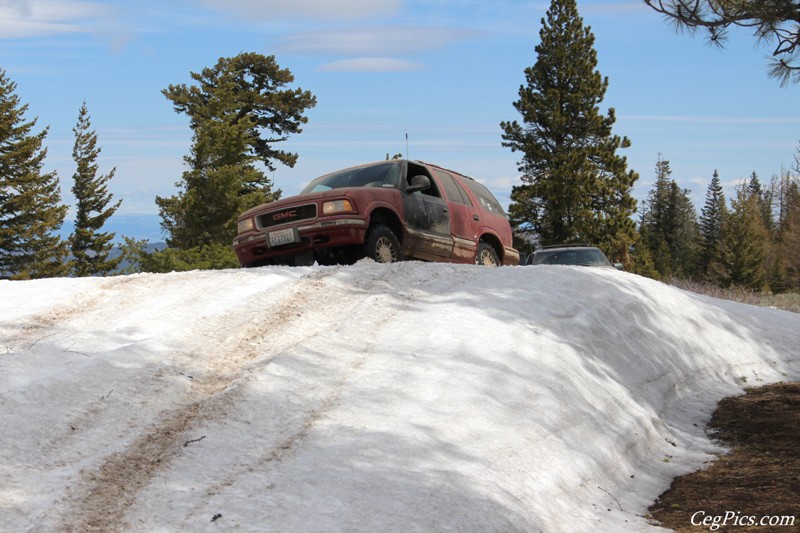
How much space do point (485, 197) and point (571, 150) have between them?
111ft

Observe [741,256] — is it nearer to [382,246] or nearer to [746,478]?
[382,246]

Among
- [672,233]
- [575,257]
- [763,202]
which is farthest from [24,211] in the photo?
[763,202]

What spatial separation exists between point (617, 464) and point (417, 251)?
5.35 m

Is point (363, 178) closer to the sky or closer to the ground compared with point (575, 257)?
closer to the sky

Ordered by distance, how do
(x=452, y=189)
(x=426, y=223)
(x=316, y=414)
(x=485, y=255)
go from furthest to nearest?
(x=485, y=255), (x=452, y=189), (x=426, y=223), (x=316, y=414)

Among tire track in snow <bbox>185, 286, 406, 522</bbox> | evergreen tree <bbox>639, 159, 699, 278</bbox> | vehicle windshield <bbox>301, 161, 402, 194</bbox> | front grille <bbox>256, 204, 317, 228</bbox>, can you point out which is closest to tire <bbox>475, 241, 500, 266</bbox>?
vehicle windshield <bbox>301, 161, 402, 194</bbox>

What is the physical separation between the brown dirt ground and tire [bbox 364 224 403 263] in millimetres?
4452

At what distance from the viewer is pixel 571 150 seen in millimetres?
44469

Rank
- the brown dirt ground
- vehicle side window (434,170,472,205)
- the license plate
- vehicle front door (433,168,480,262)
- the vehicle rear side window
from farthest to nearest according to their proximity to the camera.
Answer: the vehicle rear side window, vehicle side window (434,170,472,205), vehicle front door (433,168,480,262), the license plate, the brown dirt ground

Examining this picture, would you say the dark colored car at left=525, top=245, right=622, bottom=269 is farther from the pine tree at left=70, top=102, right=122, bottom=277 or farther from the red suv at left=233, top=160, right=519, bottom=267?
the pine tree at left=70, top=102, right=122, bottom=277

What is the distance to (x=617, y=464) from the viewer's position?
5605 mm

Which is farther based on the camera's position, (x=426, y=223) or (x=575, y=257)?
(x=575, y=257)

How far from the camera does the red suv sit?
9445 millimetres

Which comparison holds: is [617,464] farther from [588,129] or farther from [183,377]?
[588,129]
